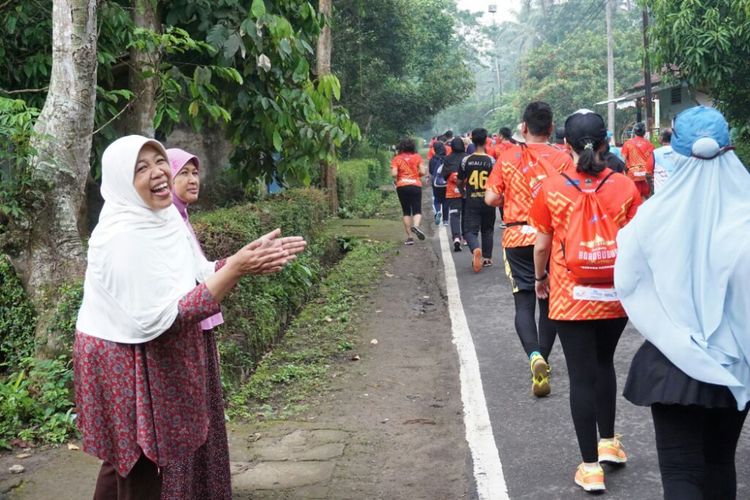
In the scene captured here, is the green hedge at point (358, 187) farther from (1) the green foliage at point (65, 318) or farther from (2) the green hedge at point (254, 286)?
(1) the green foliage at point (65, 318)

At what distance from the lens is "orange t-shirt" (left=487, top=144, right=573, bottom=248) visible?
6.59m

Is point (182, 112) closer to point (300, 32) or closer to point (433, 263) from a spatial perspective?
point (300, 32)

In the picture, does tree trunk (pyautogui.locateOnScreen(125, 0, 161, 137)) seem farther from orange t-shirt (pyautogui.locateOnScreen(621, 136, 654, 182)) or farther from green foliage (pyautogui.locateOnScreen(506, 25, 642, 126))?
green foliage (pyautogui.locateOnScreen(506, 25, 642, 126))

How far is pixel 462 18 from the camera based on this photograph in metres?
82.4

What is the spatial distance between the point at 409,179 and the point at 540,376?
29.6 feet

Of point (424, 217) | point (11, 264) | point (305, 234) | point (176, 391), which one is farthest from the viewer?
point (424, 217)

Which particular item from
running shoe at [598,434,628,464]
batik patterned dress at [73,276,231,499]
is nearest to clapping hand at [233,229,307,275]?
batik patterned dress at [73,276,231,499]

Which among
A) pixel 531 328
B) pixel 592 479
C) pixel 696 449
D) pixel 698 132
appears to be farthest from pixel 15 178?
pixel 696 449

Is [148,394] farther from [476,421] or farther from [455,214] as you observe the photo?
A: [455,214]

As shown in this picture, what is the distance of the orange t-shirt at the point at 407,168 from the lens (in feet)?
48.7

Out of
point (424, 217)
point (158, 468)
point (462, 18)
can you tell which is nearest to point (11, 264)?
point (158, 468)

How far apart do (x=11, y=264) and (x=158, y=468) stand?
130 inches

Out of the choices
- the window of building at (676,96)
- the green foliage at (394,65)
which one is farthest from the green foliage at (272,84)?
the window of building at (676,96)

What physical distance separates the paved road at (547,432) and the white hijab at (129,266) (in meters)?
2.25
